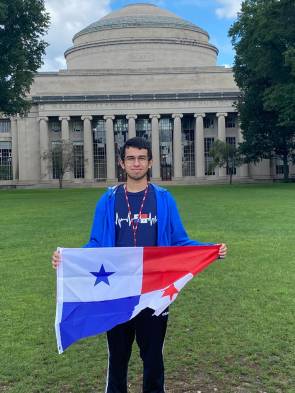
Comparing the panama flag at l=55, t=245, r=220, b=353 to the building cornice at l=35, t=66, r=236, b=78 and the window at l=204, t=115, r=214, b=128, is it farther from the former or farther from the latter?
the building cornice at l=35, t=66, r=236, b=78

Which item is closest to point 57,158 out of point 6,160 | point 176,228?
point 6,160

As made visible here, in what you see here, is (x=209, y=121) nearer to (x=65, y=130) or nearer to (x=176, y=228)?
(x=65, y=130)

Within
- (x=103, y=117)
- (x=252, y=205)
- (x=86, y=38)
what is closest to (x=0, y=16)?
(x=252, y=205)

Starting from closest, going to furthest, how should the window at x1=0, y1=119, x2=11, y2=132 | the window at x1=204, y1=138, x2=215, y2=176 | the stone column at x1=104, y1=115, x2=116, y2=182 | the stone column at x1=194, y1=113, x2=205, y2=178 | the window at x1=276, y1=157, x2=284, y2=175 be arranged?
the stone column at x1=104, y1=115, x2=116, y2=182, the window at x1=276, y1=157, x2=284, y2=175, the stone column at x1=194, y1=113, x2=205, y2=178, the window at x1=204, y1=138, x2=215, y2=176, the window at x1=0, y1=119, x2=11, y2=132

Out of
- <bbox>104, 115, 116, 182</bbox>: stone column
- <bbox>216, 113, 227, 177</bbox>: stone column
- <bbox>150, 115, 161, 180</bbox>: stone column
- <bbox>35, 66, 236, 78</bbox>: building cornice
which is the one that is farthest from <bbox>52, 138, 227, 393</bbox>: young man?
<bbox>35, 66, 236, 78</bbox>: building cornice

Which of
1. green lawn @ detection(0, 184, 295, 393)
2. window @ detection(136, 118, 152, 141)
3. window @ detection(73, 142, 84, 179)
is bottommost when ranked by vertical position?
green lawn @ detection(0, 184, 295, 393)

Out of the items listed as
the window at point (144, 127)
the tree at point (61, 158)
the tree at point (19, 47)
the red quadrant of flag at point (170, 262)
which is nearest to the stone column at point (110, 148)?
the window at point (144, 127)

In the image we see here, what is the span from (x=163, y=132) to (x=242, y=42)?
44.1m

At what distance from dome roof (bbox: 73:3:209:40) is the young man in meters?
101

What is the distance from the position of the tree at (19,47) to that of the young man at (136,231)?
36.5m

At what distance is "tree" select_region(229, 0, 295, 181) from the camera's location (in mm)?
40688

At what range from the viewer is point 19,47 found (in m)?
40.3

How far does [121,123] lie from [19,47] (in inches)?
2036

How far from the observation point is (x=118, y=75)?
90812 millimetres
